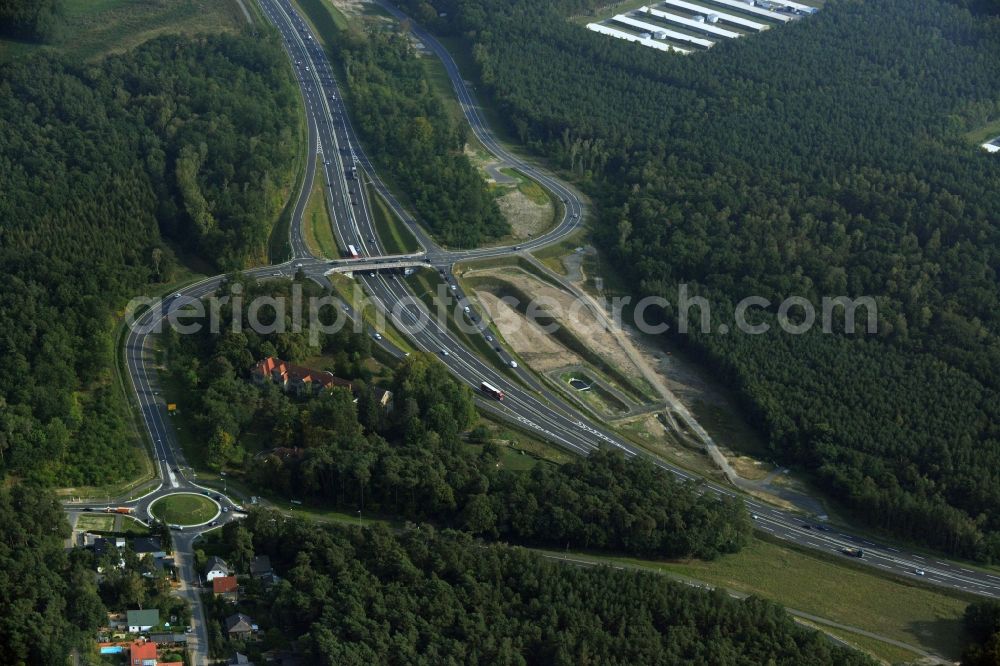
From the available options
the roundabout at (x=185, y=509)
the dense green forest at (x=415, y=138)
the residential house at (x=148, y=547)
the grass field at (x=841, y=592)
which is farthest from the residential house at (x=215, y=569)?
the dense green forest at (x=415, y=138)

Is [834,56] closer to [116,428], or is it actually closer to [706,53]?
[706,53]

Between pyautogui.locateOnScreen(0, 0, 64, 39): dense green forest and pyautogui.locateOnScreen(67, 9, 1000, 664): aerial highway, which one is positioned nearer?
pyautogui.locateOnScreen(67, 9, 1000, 664): aerial highway

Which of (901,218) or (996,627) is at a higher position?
(901,218)

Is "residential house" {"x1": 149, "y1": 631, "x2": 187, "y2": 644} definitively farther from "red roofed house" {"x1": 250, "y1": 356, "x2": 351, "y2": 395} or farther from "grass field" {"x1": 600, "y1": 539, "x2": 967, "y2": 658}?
"grass field" {"x1": 600, "y1": 539, "x2": 967, "y2": 658}

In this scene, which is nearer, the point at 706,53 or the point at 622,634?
the point at 622,634

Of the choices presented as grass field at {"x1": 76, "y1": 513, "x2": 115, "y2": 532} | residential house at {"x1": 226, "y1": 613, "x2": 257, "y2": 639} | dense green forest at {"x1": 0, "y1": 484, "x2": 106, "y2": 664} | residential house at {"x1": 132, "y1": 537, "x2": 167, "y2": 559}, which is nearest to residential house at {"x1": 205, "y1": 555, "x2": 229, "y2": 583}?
residential house at {"x1": 132, "y1": 537, "x2": 167, "y2": 559}

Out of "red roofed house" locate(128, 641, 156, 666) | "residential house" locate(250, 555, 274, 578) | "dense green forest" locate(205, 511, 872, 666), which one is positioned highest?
"dense green forest" locate(205, 511, 872, 666)

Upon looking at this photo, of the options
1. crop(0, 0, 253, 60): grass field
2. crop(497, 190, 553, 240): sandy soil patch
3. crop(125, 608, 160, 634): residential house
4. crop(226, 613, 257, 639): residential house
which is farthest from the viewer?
crop(0, 0, 253, 60): grass field

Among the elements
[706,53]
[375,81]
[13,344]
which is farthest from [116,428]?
[706,53]
